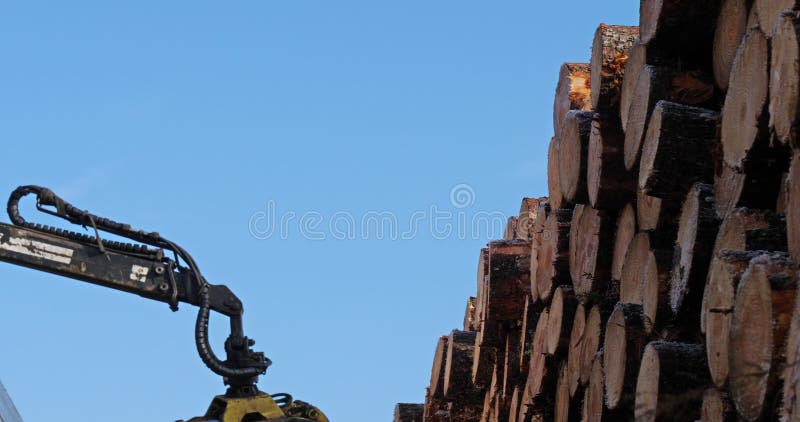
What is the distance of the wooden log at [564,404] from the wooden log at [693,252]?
1363 mm

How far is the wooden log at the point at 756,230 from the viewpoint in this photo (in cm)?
361

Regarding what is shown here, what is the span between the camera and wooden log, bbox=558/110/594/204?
5.39 meters

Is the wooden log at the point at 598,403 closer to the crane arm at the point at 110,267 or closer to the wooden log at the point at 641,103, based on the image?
the wooden log at the point at 641,103

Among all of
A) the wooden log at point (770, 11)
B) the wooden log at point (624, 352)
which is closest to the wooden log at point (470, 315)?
the wooden log at point (624, 352)

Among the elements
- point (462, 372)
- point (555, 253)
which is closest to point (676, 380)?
point (555, 253)

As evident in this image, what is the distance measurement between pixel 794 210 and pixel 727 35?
1091 mm

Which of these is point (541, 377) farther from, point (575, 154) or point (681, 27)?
point (681, 27)

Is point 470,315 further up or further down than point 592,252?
further up

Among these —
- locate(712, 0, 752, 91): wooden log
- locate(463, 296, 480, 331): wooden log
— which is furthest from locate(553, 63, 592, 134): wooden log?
locate(463, 296, 480, 331): wooden log

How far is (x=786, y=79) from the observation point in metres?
3.30

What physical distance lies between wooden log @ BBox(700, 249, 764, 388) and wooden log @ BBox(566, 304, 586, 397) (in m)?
1.61

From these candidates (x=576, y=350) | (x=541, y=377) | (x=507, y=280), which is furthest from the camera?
(x=507, y=280)

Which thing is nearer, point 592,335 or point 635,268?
point 635,268

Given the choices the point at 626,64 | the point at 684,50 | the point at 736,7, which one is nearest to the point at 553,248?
the point at 626,64
